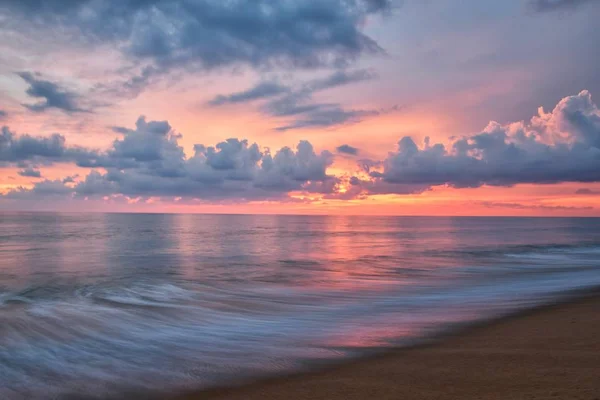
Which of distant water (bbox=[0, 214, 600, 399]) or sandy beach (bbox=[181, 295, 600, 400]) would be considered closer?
sandy beach (bbox=[181, 295, 600, 400])

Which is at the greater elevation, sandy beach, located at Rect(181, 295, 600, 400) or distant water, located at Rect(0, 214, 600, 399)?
sandy beach, located at Rect(181, 295, 600, 400)

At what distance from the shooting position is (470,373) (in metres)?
8.02

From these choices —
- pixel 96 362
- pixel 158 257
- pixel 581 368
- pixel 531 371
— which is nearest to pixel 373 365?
pixel 531 371

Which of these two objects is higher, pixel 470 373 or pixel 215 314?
pixel 470 373

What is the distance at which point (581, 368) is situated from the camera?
776cm

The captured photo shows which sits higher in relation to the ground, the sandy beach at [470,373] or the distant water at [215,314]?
the sandy beach at [470,373]

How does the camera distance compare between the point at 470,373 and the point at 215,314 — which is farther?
the point at 215,314

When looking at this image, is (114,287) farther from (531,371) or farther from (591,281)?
(591,281)

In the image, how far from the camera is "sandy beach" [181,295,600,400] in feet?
23.1

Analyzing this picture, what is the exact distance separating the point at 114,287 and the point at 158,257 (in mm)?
18070

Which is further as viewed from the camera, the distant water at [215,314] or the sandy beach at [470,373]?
the distant water at [215,314]

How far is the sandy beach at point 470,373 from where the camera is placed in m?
7.04

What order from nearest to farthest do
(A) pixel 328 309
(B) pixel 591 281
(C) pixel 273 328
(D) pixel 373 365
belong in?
(D) pixel 373 365 → (C) pixel 273 328 → (A) pixel 328 309 → (B) pixel 591 281

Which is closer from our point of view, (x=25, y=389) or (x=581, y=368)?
(x=581, y=368)
